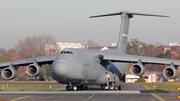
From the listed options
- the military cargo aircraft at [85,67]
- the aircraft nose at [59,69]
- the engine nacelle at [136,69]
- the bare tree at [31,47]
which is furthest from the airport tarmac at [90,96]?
the bare tree at [31,47]

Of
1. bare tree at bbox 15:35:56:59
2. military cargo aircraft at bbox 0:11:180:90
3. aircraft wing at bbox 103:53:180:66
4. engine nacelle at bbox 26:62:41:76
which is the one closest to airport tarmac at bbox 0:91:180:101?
military cargo aircraft at bbox 0:11:180:90

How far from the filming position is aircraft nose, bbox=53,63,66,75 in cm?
2123

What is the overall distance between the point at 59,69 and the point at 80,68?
6.75 ft

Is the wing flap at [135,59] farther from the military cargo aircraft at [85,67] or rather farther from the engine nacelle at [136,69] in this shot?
the engine nacelle at [136,69]

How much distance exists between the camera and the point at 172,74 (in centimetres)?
2423

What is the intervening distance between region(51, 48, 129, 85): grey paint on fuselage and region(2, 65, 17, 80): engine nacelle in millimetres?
4743

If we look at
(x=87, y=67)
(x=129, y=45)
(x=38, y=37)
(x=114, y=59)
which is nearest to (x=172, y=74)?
(x=114, y=59)

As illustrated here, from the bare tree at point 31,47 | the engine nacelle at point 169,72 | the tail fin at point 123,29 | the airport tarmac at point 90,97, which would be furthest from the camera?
the bare tree at point 31,47

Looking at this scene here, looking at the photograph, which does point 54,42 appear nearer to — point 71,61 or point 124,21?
point 124,21

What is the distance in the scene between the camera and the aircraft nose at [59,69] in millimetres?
21234

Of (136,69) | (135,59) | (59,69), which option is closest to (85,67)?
(59,69)

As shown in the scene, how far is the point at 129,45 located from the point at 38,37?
1716 inches

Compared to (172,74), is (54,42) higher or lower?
higher

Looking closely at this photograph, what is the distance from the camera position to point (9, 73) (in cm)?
2581
